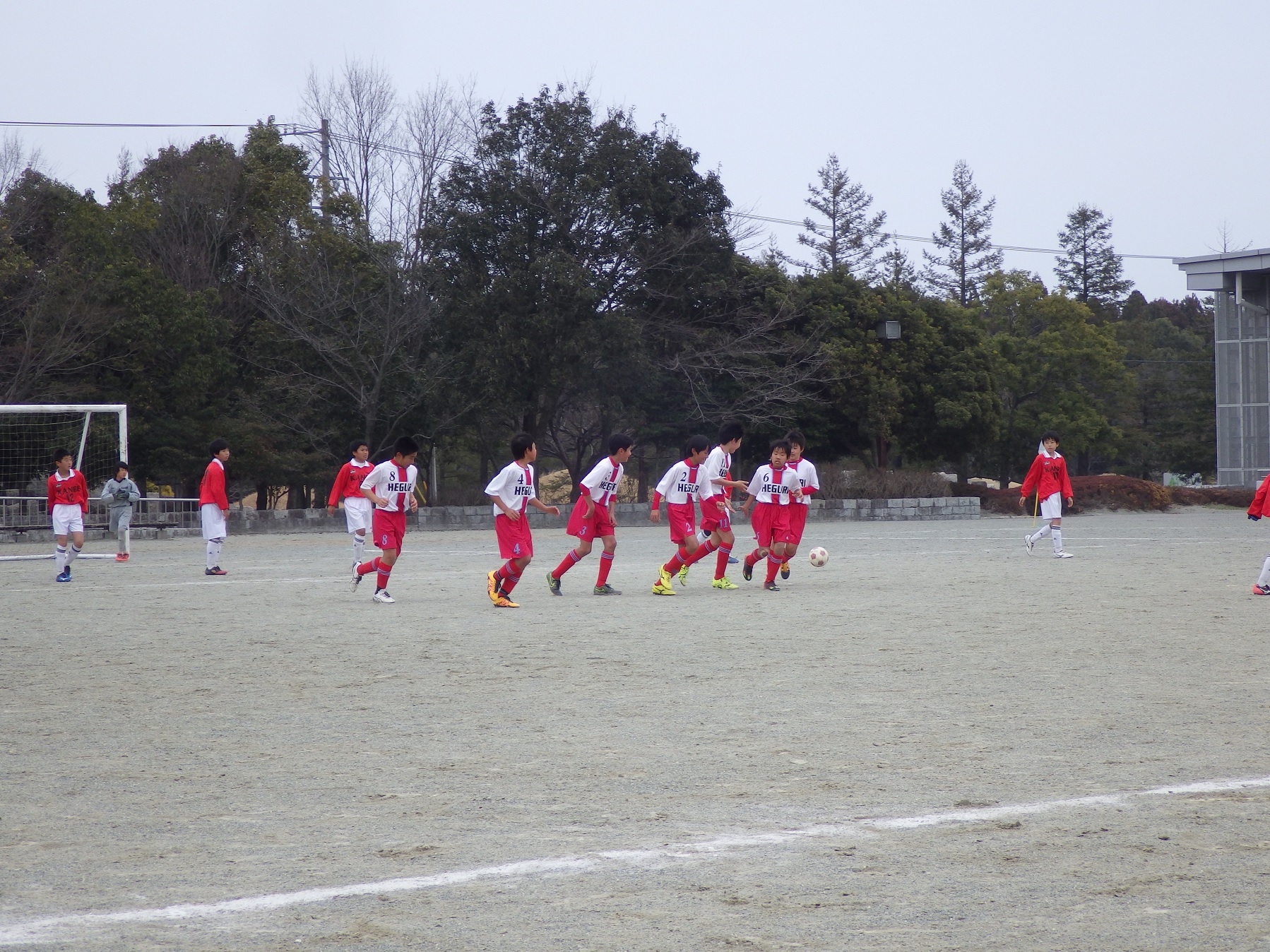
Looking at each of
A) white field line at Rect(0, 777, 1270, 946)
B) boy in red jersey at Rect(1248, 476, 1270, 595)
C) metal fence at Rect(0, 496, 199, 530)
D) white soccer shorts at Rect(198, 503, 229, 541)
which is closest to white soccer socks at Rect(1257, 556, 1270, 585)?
boy in red jersey at Rect(1248, 476, 1270, 595)

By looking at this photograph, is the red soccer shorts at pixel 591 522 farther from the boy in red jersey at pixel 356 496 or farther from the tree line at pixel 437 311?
the tree line at pixel 437 311

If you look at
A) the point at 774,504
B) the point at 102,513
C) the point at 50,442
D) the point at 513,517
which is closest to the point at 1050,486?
the point at 774,504

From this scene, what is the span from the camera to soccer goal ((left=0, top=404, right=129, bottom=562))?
28359mm

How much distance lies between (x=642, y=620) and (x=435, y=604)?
2.63 m

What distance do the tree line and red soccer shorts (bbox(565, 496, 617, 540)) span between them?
55.5 ft

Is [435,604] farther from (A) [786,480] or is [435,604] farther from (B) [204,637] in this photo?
(A) [786,480]

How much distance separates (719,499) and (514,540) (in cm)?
281

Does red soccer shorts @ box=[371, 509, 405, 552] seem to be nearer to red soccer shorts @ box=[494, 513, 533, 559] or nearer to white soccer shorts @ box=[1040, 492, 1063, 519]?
red soccer shorts @ box=[494, 513, 533, 559]

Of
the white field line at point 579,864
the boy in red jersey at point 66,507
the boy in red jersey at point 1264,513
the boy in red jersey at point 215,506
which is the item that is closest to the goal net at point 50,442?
the boy in red jersey at point 66,507

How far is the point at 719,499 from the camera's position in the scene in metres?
14.1

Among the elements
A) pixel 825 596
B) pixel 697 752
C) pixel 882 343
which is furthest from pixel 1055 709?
pixel 882 343

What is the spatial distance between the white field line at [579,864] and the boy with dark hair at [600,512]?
8000 millimetres

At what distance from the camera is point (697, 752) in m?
5.76

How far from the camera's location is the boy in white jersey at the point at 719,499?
553 inches
